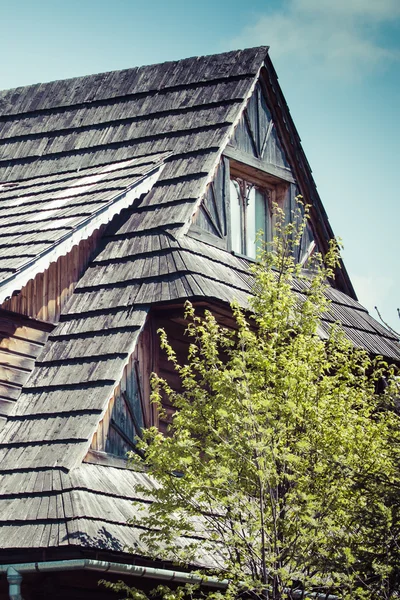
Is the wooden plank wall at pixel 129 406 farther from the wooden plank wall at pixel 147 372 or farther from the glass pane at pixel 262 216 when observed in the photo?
the glass pane at pixel 262 216

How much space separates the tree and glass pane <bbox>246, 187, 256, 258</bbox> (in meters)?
5.16

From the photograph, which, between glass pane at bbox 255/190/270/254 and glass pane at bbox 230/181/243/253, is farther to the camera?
glass pane at bbox 255/190/270/254

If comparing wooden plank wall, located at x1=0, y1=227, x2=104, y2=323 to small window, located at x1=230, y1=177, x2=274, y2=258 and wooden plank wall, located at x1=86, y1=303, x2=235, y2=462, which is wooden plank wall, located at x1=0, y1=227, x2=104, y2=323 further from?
small window, located at x1=230, y1=177, x2=274, y2=258

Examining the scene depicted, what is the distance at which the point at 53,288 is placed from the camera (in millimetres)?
12195

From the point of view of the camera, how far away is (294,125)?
53.9 ft

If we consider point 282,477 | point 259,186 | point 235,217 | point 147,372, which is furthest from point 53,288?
point 259,186

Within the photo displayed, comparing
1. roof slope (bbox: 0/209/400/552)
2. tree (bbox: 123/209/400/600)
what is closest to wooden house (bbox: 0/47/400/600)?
roof slope (bbox: 0/209/400/552)

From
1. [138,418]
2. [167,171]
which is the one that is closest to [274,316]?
[138,418]

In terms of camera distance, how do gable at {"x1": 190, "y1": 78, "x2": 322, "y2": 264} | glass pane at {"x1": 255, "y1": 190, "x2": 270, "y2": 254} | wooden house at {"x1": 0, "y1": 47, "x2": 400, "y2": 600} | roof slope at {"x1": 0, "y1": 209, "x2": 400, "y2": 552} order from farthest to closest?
glass pane at {"x1": 255, "y1": 190, "x2": 270, "y2": 254}, gable at {"x1": 190, "y1": 78, "x2": 322, "y2": 264}, wooden house at {"x1": 0, "y1": 47, "x2": 400, "y2": 600}, roof slope at {"x1": 0, "y1": 209, "x2": 400, "y2": 552}

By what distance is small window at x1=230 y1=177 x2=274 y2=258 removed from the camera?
586 inches

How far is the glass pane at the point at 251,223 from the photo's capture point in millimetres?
15000

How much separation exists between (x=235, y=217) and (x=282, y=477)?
21.3ft

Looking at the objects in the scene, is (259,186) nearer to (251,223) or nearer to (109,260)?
(251,223)

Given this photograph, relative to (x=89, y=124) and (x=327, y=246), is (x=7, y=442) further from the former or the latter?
(x=327, y=246)
